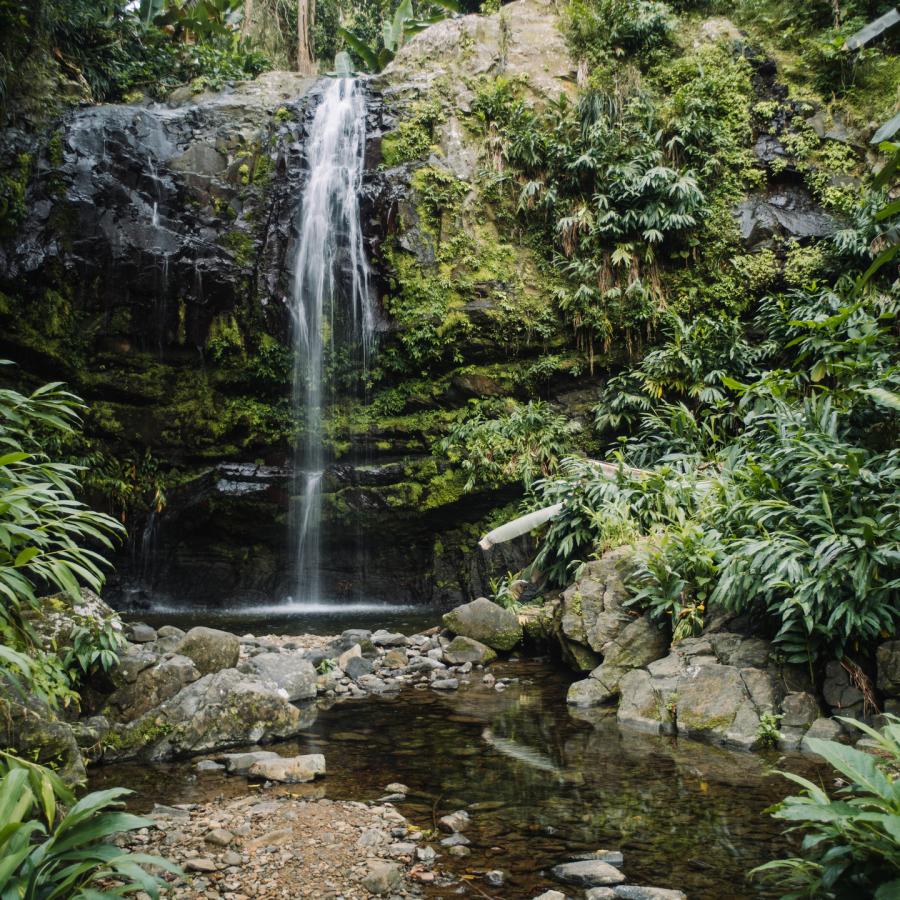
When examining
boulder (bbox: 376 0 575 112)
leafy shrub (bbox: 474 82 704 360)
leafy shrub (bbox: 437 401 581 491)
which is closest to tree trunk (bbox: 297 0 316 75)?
boulder (bbox: 376 0 575 112)

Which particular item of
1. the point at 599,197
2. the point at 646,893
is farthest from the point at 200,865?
the point at 599,197

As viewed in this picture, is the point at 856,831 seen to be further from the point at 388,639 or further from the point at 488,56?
the point at 488,56

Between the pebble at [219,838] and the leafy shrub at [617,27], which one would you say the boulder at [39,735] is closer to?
the pebble at [219,838]

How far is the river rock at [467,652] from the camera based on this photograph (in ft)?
22.7

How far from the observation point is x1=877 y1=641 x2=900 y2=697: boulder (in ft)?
14.5

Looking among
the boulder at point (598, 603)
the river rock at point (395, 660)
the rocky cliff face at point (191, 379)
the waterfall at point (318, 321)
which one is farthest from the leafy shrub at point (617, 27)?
the river rock at point (395, 660)

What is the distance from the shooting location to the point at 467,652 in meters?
6.98

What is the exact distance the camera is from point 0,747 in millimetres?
3145

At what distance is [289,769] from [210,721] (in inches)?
32.8

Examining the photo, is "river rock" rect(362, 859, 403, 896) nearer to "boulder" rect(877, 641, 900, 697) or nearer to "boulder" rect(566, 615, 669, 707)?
"boulder" rect(566, 615, 669, 707)

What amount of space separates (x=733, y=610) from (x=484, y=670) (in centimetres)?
254

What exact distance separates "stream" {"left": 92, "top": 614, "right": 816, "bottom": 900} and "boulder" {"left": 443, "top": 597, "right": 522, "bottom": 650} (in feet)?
5.25

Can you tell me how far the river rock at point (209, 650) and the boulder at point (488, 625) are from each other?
2720 mm

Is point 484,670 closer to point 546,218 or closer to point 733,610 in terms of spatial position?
point 733,610
